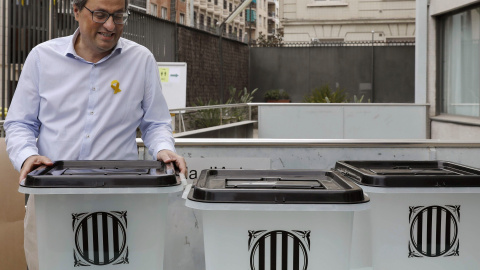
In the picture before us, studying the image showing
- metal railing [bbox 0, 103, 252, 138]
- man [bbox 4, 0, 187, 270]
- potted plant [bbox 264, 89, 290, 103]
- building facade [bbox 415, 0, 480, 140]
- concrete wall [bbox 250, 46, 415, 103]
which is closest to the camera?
man [bbox 4, 0, 187, 270]

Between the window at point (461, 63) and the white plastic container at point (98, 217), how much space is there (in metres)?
9.63

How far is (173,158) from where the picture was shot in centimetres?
240

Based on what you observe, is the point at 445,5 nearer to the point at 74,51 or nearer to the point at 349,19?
the point at 74,51

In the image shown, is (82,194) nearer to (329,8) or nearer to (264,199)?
(264,199)

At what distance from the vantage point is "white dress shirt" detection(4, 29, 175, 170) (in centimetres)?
246

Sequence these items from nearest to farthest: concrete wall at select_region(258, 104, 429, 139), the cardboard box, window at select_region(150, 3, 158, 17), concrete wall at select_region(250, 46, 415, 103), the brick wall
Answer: the cardboard box < concrete wall at select_region(258, 104, 429, 139) < the brick wall < concrete wall at select_region(250, 46, 415, 103) < window at select_region(150, 3, 158, 17)

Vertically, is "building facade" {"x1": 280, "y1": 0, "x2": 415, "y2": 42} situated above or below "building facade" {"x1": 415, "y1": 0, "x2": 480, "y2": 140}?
above

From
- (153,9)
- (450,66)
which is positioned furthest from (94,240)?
(153,9)

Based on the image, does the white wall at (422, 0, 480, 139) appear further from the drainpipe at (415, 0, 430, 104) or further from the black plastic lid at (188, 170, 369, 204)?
the black plastic lid at (188, 170, 369, 204)

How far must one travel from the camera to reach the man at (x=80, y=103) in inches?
96.5

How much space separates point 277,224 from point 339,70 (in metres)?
21.5

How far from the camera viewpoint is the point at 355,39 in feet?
90.5

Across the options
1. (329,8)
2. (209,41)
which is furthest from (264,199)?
(329,8)

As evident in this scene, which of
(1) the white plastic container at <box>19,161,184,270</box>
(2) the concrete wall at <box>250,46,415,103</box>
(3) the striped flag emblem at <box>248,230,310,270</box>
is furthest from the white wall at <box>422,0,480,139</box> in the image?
(2) the concrete wall at <box>250,46,415,103</box>
